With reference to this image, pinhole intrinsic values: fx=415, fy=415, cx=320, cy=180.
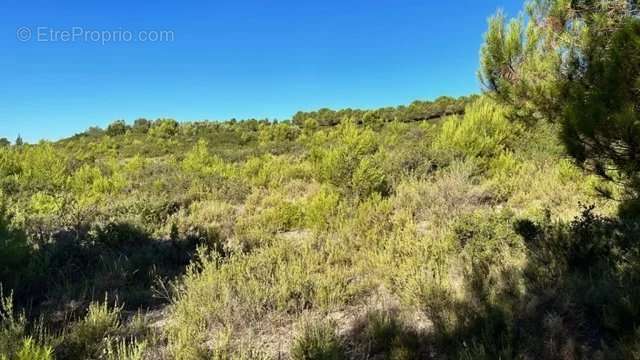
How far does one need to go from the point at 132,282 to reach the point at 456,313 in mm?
3499

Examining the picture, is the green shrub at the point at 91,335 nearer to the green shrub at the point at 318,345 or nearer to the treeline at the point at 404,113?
the green shrub at the point at 318,345

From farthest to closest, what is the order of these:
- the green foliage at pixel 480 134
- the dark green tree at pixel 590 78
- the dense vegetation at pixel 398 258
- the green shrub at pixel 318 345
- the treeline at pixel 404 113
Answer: the treeline at pixel 404 113
the green foliage at pixel 480 134
the dark green tree at pixel 590 78
the dense vegetation at pixel 398 258
the green shrub at pixel 318 345

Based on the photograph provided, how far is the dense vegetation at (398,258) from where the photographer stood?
3.09 meters

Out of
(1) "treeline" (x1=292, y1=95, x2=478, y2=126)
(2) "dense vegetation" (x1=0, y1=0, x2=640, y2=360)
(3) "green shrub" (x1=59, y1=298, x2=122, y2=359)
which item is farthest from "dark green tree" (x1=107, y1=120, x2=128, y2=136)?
(3) "green shrub" (x1=59, y1=298, x2=122, y2=359)

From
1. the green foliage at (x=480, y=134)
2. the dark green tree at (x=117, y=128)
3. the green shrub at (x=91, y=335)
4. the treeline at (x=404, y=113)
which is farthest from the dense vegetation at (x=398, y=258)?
the dark green tree at (x=117, y=128)

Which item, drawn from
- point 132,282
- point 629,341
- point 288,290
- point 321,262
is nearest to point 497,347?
point 629,341

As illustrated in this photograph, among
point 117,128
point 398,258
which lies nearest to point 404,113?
point 117,128

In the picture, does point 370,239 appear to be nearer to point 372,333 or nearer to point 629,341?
point 372,333

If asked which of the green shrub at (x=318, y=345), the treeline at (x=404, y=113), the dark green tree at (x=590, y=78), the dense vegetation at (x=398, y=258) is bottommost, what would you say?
the green shrub at (x=318, y=345)

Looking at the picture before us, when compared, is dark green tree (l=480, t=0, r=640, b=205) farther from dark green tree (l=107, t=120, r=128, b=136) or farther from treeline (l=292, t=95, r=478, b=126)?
dark green tree (l=107, t=120, r=128, b=136)

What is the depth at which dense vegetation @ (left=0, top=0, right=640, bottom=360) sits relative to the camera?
3.09m

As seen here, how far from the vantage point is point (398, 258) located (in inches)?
183

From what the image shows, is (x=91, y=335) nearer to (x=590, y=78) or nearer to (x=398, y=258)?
(x=398, y=258)

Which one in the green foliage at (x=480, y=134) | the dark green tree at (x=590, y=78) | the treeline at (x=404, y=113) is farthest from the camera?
the treeline at (x=404, y=113)
